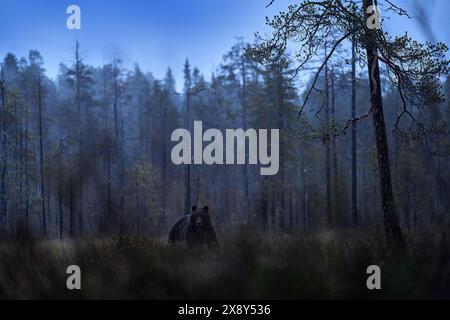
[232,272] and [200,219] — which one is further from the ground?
[200,219]

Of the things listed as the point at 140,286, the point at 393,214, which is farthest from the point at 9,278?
the point at 393,214

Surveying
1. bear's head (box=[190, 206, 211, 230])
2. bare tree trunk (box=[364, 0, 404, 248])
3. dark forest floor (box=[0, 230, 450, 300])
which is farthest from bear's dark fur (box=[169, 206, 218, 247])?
bare tree trunk (box=[364, 0, 404, 248])

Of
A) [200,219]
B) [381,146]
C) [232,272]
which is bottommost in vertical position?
[232,272]

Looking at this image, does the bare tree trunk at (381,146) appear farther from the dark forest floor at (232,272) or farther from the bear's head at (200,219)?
the bear's head at (200,219)

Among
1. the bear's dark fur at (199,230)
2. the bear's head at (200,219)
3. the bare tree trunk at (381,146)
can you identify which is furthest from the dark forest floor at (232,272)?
the bear's head at (200,219)

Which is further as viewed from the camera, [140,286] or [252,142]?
[252,142]

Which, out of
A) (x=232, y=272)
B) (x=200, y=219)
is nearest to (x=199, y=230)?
(x=200, y=219)

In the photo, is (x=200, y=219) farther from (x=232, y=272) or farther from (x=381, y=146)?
(x=381, y=146)

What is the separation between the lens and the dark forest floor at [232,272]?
248 inches

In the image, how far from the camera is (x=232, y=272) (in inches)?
261

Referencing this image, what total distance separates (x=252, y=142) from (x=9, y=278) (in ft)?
87.8

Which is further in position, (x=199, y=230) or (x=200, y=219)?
(x=199, y=230)
